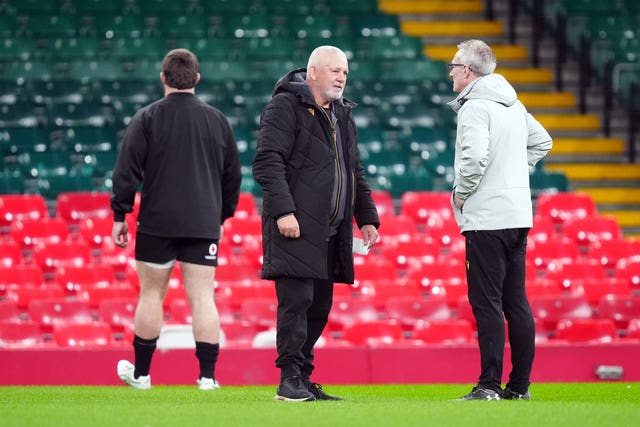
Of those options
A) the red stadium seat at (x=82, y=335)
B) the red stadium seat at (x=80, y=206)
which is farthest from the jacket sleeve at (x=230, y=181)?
the red stadium seat at (x=80, y=206)

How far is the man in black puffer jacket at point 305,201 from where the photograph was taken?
5.80 m

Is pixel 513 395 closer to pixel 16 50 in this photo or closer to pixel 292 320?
pixel 292 320

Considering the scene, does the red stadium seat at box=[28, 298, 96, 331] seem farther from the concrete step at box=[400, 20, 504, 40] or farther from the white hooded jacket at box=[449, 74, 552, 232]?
the concrete step at box=[400, 20, 504, 40]

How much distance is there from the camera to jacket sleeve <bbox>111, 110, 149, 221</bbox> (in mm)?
6391

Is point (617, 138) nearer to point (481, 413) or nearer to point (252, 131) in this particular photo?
point (252, 131)

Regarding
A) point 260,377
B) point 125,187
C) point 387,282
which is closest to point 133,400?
point 125,187

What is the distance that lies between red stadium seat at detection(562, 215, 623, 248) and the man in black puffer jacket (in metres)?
7.57

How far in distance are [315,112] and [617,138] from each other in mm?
12131

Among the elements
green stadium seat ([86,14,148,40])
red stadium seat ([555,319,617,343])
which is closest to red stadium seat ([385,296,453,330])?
red stadium seat ([555,319,617,343])

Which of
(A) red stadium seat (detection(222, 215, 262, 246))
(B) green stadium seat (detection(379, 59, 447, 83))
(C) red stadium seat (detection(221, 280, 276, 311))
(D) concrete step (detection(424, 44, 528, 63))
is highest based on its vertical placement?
(D) concrete step (detection(424, 44, 528, 63))

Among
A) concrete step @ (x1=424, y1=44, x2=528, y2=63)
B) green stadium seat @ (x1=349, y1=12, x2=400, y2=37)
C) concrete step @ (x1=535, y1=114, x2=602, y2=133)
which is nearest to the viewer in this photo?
concrete step @ (x1=535, y1=114, x2=602, y2=133)

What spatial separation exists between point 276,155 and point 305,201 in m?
0.26

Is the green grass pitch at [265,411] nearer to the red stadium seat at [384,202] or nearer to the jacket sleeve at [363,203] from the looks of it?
the jacket sleeve at [363,203]

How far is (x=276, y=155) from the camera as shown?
581cm
